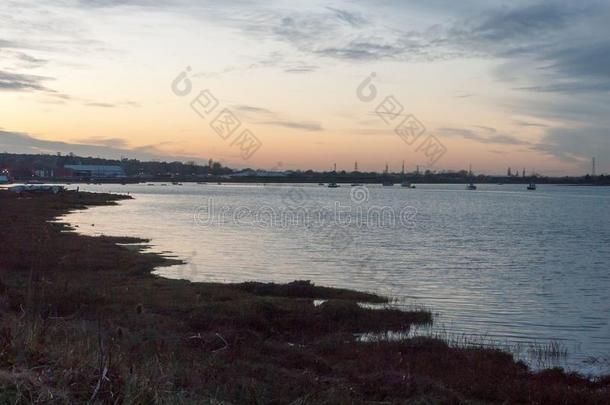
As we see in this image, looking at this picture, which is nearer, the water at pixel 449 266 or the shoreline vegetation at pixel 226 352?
the shoreline vegetation at pixel 226 352

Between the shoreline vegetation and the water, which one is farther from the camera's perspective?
the water

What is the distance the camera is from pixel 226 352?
15.4 meters

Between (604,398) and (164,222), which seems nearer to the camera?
(604,398)

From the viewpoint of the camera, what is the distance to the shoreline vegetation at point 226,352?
8.91 m

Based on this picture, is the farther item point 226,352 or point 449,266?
point 449,266

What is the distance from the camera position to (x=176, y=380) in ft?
33.7

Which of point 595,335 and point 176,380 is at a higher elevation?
point 176,380

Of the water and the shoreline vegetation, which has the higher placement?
the shoreline vegetation

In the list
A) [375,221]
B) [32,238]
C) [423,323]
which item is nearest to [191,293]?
[423,323]

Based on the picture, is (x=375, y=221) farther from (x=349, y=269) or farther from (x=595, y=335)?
(x=595, y=335)

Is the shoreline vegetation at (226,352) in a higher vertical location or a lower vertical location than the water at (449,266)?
higher

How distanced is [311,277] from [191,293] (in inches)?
400

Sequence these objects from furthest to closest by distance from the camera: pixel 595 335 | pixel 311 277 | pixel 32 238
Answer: pixel 32 238 < pixel 311 277 < pixel 595 335

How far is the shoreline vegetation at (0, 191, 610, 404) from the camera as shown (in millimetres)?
8914
